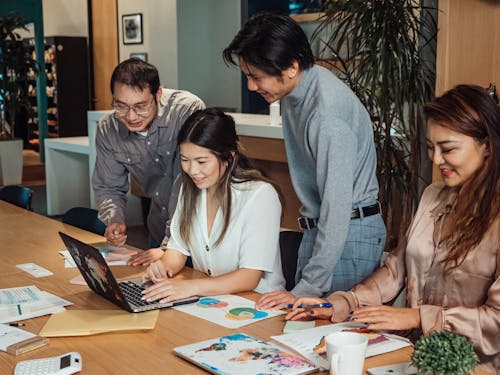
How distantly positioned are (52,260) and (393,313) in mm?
1455

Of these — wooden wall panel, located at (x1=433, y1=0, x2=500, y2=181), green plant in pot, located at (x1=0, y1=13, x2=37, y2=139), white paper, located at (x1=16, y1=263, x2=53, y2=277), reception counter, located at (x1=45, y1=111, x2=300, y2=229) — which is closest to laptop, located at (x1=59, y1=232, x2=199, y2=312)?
white paper, located at (x1=16, y1=263, x2=53, y2=277)

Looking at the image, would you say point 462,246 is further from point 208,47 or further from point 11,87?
point 11,87

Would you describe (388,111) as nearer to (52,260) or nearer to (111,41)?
(52,260)

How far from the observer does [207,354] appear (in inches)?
66.0

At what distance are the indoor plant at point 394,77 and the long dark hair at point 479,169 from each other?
1.53 meters

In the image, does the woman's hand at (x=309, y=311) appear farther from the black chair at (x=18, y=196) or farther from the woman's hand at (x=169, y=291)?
the black chair at (x=18, y=196)

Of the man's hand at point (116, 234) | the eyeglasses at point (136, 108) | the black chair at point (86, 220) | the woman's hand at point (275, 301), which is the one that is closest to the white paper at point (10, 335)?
the woman's hand at point (275, 301)

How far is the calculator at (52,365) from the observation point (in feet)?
5.27

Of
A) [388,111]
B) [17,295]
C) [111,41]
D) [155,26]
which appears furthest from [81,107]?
[17,295]

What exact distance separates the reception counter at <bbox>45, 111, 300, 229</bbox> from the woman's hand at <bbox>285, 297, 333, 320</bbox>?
2.72 meters

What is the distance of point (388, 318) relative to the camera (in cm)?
179

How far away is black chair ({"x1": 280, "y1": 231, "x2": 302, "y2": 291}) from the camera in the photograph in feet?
8.48

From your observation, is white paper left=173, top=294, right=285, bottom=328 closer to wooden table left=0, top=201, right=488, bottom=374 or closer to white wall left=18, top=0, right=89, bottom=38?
wooden table left=0, top=201, right=488, bottom=374

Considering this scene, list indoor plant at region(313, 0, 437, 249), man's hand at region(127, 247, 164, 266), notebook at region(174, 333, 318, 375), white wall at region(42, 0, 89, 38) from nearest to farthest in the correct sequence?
notebook at region(174, 333, 318, 375)
man's hand at region(127, 247, 164, 266)
indoor plant at region(313, 0, 437, 249)
white wall at region(42, 0, 89, 38)
